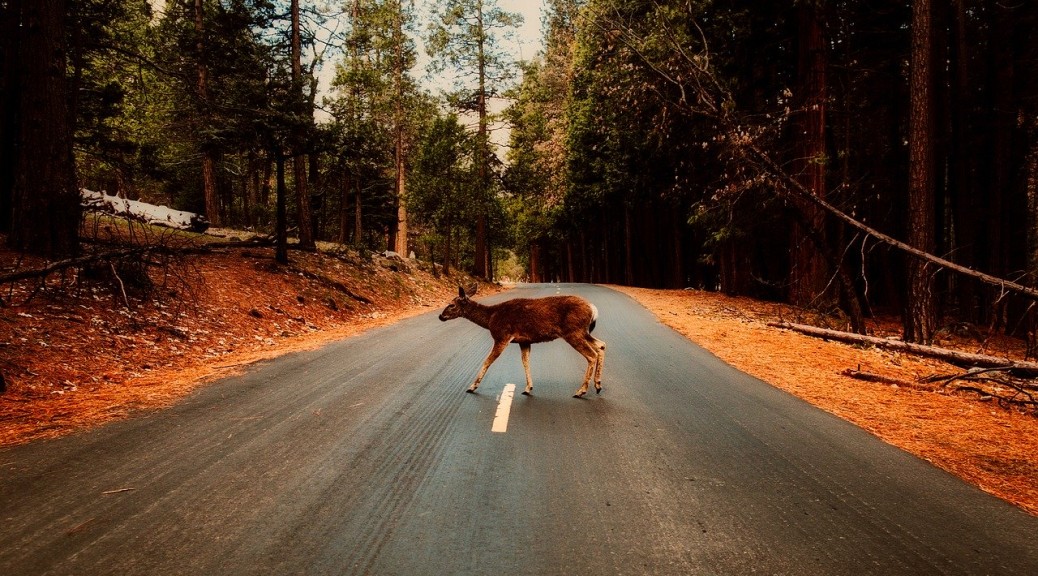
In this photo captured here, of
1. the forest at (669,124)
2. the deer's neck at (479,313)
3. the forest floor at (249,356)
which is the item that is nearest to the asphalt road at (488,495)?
the forest floor at (249,356)

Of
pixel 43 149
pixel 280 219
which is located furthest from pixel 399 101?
pixel 43 149

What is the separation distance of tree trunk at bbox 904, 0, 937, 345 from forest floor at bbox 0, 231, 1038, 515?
3.41 feet

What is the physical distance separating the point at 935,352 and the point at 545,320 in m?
7.10

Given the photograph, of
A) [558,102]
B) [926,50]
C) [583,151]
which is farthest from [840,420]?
[558,102]

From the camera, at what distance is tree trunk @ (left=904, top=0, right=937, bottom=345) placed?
9.81 meters

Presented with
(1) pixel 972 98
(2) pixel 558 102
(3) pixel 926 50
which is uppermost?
(2) pixel 558 102

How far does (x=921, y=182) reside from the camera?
9977 millimetres

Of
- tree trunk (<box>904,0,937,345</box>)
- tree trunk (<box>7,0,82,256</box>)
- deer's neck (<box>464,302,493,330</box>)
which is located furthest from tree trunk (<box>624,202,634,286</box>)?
tree trunk (<box>7,0,82,256</box>)

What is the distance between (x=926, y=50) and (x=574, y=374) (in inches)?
414

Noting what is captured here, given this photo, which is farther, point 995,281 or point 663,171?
point 663,171

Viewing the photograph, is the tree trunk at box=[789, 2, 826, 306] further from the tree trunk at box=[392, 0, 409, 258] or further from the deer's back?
the tree trunk at box=[392, 0, 409, 258]

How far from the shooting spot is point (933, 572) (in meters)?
2.58

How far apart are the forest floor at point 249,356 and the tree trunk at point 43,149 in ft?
1.94

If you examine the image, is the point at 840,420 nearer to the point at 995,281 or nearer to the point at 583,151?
the point at 995,281
